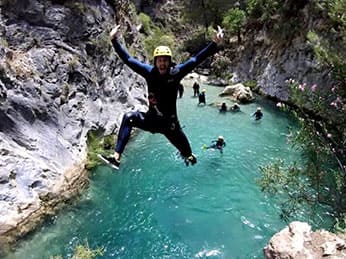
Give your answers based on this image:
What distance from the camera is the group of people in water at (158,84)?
21.4 ft

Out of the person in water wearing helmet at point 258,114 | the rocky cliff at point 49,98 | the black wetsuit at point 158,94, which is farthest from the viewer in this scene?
the person in water wearing helmet at point 258,114

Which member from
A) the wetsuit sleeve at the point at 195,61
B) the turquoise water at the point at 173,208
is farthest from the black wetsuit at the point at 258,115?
the wetsuit sleeve at the point at 195,61

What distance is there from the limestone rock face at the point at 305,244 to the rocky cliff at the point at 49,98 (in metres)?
8.14

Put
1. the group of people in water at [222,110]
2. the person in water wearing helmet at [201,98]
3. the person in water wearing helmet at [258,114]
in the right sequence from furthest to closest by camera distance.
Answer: the person in water wearing helmet at [201,98] < the person in water wearing helmet at [258,114] < the group of people in water at [222,110]

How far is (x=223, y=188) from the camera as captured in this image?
15.6 meters

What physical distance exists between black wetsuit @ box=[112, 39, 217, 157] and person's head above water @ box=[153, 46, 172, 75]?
9 cm

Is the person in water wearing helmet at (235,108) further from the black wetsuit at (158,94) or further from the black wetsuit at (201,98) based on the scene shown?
the black wetsuit at (158,94)

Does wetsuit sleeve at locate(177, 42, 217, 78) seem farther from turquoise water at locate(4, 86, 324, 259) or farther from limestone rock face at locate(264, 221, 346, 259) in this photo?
turquoise water at locate(4, 86, 324, 259)

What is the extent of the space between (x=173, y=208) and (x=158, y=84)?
27.5ft

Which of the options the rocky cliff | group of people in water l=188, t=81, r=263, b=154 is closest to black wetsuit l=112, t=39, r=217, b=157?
the rocky cliff

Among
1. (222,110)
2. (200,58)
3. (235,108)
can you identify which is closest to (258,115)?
(235,108)

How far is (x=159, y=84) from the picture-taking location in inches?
265

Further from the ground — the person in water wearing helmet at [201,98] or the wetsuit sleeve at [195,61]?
the wetsuit sleeve at [195,61]

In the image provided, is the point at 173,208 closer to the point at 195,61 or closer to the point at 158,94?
the point at 158,94
